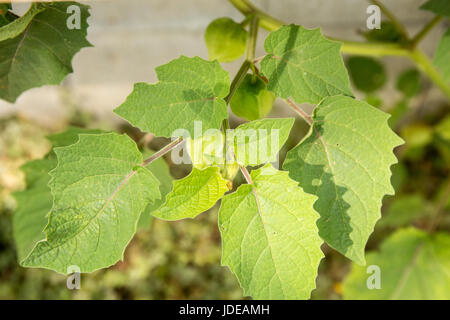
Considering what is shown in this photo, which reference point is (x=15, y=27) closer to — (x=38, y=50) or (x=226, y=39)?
(x=38, y=50)

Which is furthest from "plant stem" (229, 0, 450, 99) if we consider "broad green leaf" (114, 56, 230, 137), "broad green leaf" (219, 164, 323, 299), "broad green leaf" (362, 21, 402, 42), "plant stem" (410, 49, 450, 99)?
"broad green leaf" (219, 164, 323, 299)

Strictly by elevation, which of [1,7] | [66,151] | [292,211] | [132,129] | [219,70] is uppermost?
[132,129]

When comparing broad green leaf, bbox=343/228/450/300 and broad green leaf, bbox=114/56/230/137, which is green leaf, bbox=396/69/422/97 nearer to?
broad green leaf, bbox=343/228/450/300

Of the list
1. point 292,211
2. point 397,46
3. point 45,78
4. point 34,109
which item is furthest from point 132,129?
point 292,211

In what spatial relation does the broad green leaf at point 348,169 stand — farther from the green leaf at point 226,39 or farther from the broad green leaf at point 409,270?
the broad green leaf at point 409,270

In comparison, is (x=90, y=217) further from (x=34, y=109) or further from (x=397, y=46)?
(x=34, y=109)

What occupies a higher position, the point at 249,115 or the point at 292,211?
the point at 249,115

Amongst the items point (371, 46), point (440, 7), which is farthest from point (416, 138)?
point (440, 7)
